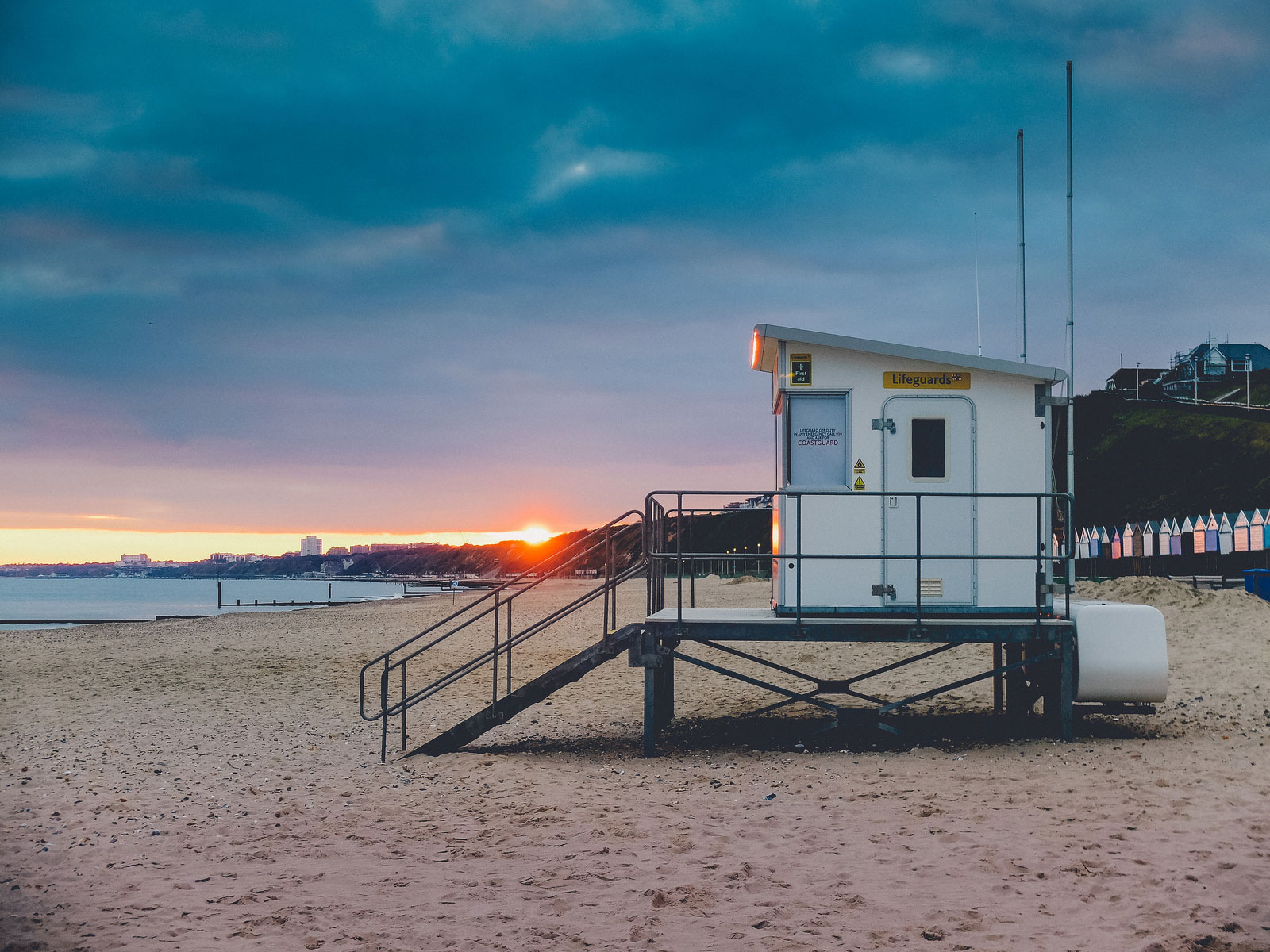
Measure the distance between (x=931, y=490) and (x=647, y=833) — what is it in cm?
474

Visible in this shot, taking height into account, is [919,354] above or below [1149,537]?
above

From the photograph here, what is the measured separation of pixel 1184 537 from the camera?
51906 millimetres

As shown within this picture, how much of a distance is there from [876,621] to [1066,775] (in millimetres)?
2157

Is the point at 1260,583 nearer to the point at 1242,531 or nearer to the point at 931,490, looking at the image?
the point at 931,490

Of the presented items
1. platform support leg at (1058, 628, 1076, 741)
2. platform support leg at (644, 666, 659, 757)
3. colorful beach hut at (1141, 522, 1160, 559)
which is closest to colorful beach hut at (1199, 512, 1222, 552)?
colorful beach hut at (1141, 522, 1160, 559)

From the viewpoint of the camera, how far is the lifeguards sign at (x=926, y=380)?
9.73 metres

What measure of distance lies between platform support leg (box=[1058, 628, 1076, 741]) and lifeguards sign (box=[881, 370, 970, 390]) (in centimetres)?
279

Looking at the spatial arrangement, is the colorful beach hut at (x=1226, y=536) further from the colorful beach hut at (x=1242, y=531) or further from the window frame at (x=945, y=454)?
the window frame at (x=945, y=454)

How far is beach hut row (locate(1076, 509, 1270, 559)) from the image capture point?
44062mm

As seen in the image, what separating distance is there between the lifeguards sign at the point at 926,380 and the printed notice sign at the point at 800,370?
2.59 ft

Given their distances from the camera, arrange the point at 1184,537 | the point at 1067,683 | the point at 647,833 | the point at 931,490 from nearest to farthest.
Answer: the point at 647,833, the point at 1067,683, the point at 931,490, the point at 1184,537

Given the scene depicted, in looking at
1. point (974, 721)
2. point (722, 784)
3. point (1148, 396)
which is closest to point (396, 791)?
point (722, 784)

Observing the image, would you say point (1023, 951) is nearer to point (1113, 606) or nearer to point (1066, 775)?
point (1066, 775)

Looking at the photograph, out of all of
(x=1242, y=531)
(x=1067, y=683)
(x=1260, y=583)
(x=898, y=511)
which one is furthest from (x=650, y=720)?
(x=1242, y=531)
